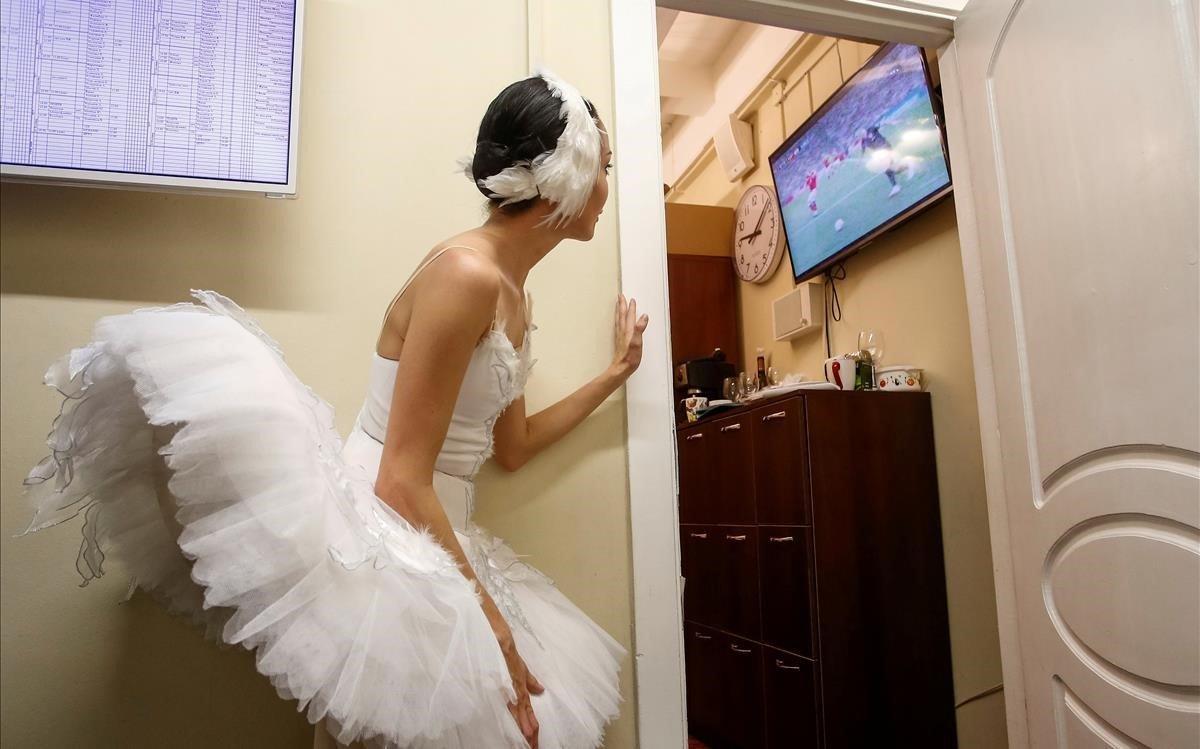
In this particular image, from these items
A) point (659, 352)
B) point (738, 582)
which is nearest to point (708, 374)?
point (738, 582)

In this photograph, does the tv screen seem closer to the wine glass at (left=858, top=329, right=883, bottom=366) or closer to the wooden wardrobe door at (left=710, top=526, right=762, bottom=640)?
the wine glass at (left=858, top=329, right=883, bottom=366)

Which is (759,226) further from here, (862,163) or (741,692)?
(741,692)

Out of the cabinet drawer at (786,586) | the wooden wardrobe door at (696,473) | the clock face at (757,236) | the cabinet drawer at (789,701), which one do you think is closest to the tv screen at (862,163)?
the clock face at (757,236)

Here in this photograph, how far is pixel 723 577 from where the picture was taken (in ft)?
10.5

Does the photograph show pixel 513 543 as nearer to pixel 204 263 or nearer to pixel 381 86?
pixel 204 263

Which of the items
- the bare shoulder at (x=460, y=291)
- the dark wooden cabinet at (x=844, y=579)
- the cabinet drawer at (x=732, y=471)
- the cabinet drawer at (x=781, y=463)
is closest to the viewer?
the bare shoulder at (x=460, y=291)

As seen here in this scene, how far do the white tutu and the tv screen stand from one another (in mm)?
2182

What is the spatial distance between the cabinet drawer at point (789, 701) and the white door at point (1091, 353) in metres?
0.87

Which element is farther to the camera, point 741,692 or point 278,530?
point 741,692

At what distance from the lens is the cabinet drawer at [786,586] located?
257 centimetres

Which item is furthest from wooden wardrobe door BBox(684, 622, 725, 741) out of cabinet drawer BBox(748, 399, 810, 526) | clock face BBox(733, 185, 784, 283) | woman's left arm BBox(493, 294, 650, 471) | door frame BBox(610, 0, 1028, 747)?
woman's left arm BBox(493, 294, 650, 471)

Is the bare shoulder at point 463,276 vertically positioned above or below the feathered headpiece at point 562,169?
below

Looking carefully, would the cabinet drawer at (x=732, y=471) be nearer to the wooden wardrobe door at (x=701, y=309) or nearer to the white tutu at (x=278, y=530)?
the wooden wardrobe door at (x=701, y=309)

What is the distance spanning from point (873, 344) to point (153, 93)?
2.57 metres
